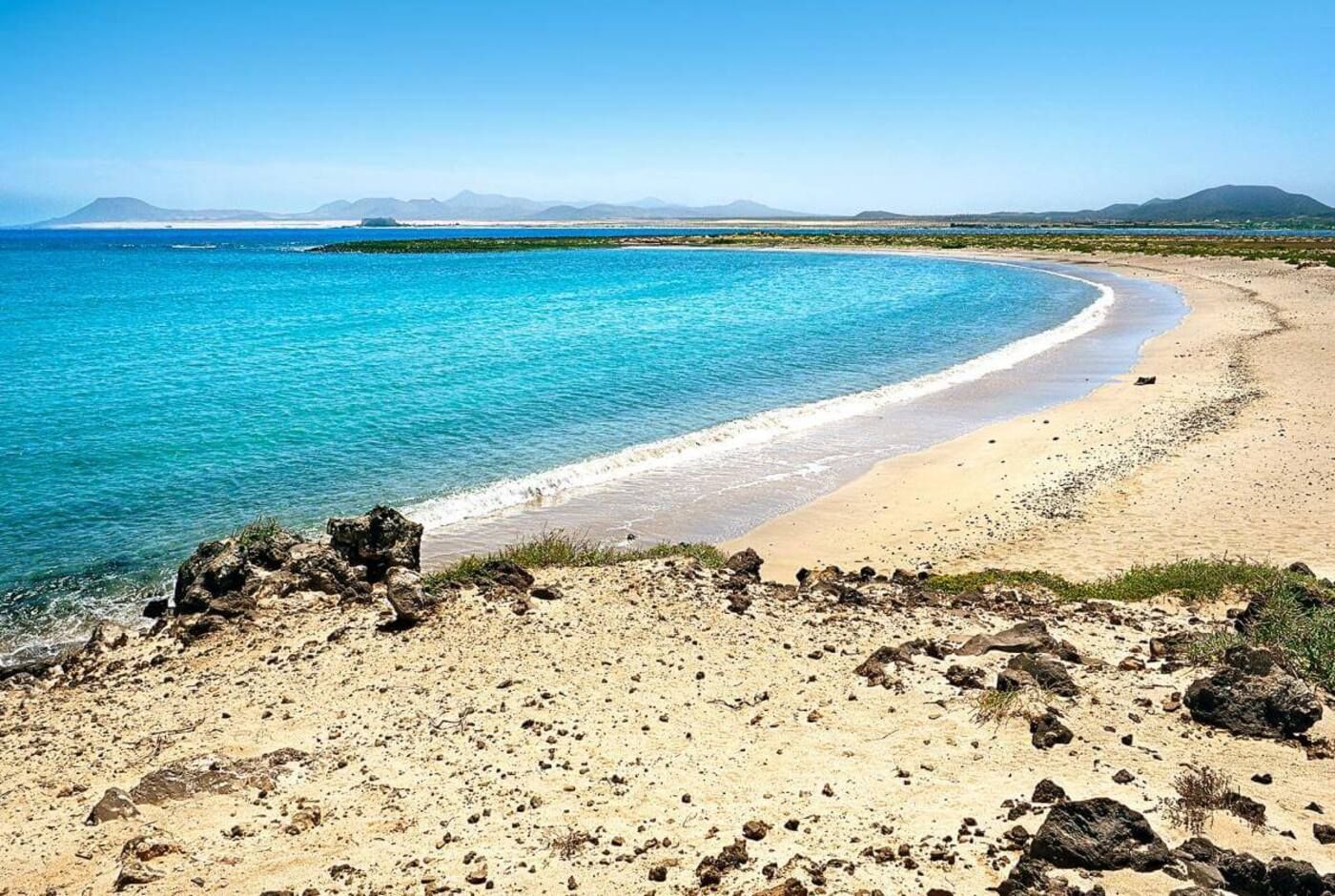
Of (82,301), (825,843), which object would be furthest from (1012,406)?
(82,301)

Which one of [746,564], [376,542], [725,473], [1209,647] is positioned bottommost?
[725,473]

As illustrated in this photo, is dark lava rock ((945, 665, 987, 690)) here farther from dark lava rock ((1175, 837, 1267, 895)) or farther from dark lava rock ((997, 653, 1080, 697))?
dark lava rock ((1175, 837, 1267, 895))

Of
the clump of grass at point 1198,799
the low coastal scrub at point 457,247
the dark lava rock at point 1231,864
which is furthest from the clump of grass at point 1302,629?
the low coastal scrub at point 457,247

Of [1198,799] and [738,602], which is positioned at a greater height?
[1198,799]

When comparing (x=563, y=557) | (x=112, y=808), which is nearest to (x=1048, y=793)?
(x=112, y=808)

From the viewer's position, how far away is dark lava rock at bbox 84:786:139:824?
6965 millimetres

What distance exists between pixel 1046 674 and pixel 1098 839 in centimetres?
286

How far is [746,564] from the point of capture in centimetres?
1250

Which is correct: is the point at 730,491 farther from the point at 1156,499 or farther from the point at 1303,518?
the point at 1303,518

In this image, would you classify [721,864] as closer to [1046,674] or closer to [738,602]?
[1046,674]

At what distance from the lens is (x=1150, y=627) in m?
10.2

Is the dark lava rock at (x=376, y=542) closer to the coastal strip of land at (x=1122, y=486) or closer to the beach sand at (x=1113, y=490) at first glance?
the coastal strip of land at (x=1122, y=486)

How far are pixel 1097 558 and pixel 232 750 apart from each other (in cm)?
1188

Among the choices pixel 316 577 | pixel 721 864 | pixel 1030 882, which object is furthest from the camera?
pixel 316 577
